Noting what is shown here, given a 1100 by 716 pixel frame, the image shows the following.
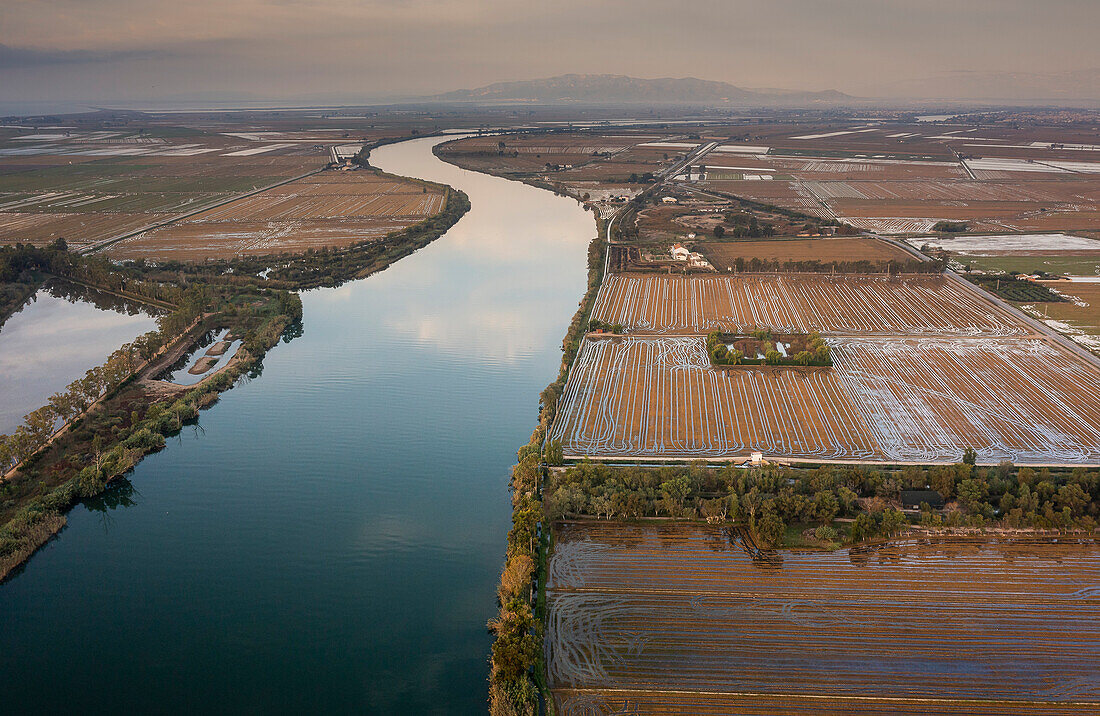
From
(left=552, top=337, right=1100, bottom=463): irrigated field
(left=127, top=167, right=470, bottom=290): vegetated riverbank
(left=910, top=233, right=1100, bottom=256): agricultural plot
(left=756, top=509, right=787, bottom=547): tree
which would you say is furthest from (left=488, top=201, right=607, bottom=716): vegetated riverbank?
(left=910, top=233, right=1100, bottom=256): agricultural plot

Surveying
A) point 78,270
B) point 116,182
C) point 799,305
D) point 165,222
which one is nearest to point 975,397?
point 799,305

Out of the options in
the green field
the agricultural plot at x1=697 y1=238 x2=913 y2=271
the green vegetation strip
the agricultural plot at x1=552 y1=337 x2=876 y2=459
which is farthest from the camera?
the agricultural plot at x1=697 y1=238 x2=913 y2=271

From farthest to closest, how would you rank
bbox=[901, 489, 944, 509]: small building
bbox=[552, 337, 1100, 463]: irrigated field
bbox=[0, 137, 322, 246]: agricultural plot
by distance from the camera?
bbox=[0, 137, 322, 246]: agricultural plot
bbox=[552, 337, 1100, 463]: irrigated field
bbox=[901, 489, 944, 509]: small building

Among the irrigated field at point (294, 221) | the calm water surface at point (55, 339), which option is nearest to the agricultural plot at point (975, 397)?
the calm water surface at point (55, 339)

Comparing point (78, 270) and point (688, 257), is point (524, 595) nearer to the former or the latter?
point (688, 257)

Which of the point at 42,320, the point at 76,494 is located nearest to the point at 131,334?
the point at 42,320

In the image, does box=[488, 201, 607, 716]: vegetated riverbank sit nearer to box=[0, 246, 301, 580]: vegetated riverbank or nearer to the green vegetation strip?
the green vegetation strip

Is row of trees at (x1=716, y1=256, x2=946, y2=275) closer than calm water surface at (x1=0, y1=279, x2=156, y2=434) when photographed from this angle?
No
